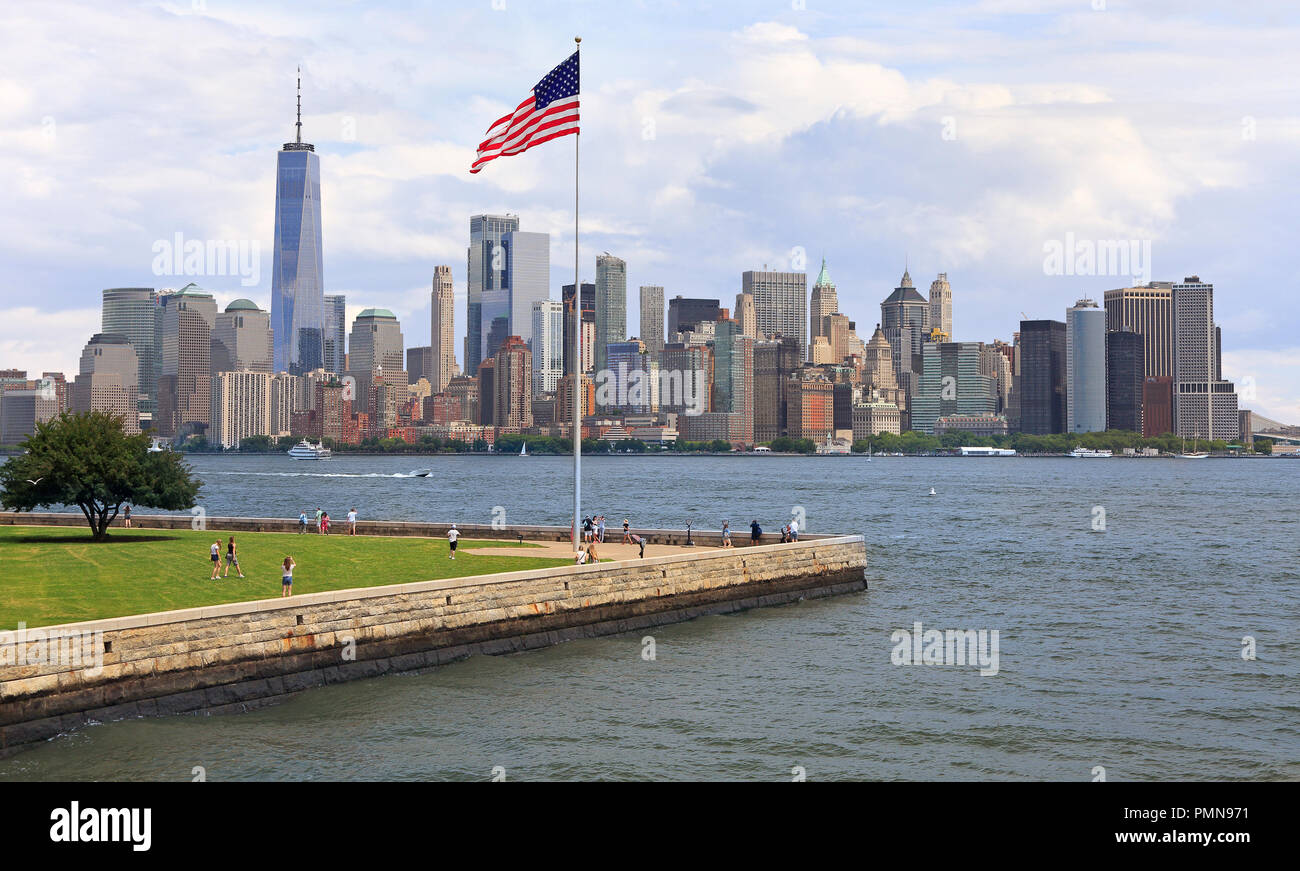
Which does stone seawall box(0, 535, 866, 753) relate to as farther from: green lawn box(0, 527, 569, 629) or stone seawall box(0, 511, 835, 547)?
stone seawall box(0, 511, 835, 547)

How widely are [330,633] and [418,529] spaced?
2159cm

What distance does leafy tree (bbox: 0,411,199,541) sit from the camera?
4125 cm

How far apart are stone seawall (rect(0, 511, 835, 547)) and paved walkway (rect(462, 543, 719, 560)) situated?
716 millimetres

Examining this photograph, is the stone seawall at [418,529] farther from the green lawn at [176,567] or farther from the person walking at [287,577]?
the person walking at [287,577]

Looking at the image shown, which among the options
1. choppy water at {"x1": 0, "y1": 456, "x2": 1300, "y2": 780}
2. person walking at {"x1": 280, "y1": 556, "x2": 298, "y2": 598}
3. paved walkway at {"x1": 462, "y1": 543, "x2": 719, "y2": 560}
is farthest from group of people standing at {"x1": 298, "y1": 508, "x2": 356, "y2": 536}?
choppy water at {"x1": 0, "y1": 456, "x2": 1300, "y2": 780}

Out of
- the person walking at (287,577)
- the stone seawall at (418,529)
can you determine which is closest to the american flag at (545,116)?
the person walking at (287,577)

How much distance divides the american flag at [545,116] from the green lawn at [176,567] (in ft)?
39.6

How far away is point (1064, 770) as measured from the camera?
22.4m

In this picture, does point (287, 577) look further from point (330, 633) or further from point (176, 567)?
point (176, 567)

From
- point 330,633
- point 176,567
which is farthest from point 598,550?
point 330,633
